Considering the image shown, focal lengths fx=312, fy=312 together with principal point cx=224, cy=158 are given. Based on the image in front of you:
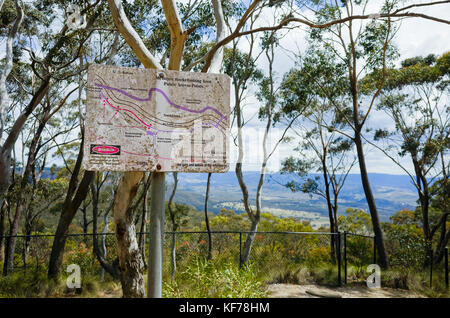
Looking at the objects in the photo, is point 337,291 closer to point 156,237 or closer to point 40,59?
point 156,237

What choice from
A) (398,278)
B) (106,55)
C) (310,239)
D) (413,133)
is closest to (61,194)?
(106,55)

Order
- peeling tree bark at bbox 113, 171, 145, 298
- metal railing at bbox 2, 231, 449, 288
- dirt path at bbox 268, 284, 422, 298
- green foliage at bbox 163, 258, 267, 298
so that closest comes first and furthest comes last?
green foliage at bbox 163, 258, 267, 298 → peeling tree bark at bbox 113, 171, 145, 298 → dirt path at bbox 268, 284, 422, 298 → metal railing at bbox 2, 231, 449, 288

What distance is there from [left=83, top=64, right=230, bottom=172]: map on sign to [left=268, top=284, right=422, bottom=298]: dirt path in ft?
11.2

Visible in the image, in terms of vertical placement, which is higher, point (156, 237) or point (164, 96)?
point (164, 96)

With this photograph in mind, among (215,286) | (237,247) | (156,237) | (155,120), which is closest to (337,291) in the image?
(215,286)

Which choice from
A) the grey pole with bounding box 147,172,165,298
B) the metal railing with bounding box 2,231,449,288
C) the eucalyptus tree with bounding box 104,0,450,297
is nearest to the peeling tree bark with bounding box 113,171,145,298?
the eucalyptus tree with bounding box 104,0,450,297

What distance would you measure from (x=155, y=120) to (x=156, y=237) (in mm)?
904

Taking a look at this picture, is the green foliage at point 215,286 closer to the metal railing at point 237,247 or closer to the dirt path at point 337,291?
the dirt path at point 337,291

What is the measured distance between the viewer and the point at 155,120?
92.6 inches

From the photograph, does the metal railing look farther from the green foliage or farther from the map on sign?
the map on sign

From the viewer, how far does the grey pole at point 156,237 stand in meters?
2.42

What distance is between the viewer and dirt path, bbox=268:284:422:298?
496 cm

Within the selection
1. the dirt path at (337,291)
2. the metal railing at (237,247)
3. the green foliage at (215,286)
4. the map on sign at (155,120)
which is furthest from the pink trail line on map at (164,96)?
the metal railing at (237,247)

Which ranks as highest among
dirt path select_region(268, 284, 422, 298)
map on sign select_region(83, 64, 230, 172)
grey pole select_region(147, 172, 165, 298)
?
map on sign select_region(83, 64, 230, 172)
